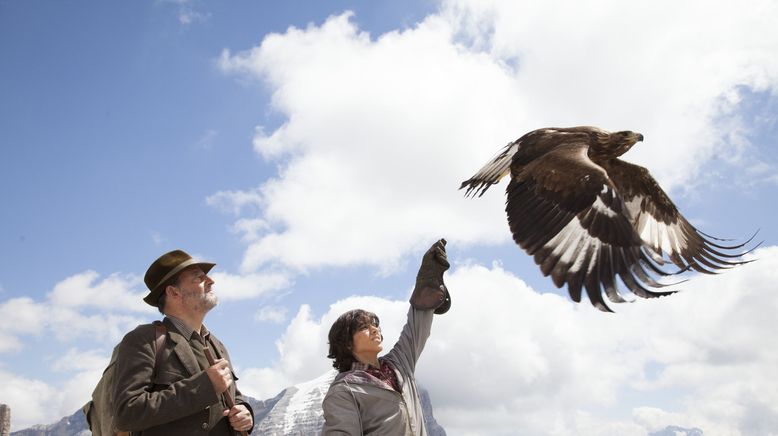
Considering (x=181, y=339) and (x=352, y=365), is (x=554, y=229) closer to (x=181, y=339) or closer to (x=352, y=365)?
(x=352, y=365)

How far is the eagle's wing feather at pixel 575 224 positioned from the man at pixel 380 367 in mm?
1098

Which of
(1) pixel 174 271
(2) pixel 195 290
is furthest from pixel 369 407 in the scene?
(1) pixel 174 271

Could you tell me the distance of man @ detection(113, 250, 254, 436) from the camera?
2.80 meters

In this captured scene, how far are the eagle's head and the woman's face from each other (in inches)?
124

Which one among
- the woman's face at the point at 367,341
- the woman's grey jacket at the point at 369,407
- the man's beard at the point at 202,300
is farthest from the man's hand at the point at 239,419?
the woman's face at the point at 367,341

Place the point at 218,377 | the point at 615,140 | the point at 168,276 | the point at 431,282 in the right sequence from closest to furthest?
1. the point at 218,377
2. the point at 168,276
3. the point at 431,282
4. the point at 615,140

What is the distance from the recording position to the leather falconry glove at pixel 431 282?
348cm

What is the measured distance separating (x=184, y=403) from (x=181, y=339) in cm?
37

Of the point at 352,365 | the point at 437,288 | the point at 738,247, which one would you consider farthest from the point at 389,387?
the point at 738,247

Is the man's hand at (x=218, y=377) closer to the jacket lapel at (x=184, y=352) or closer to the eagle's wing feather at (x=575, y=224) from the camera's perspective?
the jacket lapel at (x=184, y=352)

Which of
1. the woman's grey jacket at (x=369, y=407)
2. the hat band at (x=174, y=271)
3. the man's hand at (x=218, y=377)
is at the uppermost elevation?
the hat band at (x=174, y=271)

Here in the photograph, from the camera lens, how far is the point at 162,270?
3211mm

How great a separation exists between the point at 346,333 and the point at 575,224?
7.22 ft

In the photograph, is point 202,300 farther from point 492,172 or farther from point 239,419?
point 492,172
